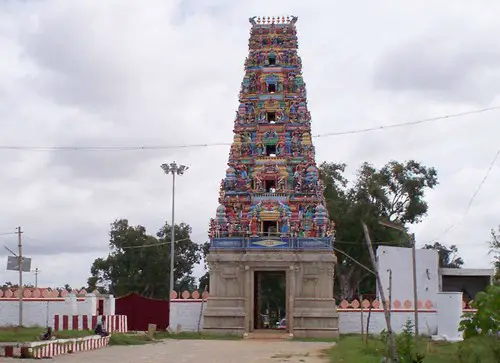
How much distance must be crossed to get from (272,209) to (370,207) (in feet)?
63.4

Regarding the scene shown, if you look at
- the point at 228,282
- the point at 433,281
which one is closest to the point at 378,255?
the point at 433,281

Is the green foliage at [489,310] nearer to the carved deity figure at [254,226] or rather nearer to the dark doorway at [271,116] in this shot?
the carved deity figure at [254,226]

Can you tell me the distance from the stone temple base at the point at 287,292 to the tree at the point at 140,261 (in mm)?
29743

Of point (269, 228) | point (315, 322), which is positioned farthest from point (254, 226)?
point (315, 322)

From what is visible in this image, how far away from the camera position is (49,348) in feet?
80.5

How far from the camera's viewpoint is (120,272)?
71500 mm

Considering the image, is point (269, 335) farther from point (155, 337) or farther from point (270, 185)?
point (270, 185)

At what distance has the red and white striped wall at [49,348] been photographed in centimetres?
2338

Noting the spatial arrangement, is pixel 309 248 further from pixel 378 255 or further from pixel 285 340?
pixel 378 255

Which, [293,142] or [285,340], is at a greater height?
[293,142]

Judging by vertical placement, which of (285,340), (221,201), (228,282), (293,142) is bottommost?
(285,340)

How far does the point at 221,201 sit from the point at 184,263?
Answer: 32.3 meters

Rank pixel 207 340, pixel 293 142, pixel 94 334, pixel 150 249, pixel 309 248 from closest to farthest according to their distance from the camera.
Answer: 1. pixel 94 334
2. pixel 207 340
3. pixel 309 248
4. pixel 293 142
5. pixel 150 249

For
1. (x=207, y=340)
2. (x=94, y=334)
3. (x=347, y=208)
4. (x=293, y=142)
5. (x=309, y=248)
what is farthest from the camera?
(x=347, y=208)
